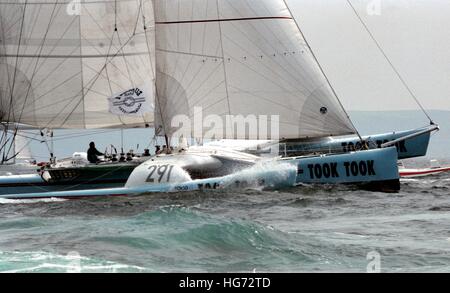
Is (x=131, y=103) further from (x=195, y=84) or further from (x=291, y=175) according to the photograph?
(x=291, y=175)

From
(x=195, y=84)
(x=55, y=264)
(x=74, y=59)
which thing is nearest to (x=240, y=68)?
(x=195, y=84)

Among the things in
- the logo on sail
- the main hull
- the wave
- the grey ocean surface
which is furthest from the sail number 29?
the wave

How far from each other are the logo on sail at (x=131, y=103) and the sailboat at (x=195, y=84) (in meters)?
0.04

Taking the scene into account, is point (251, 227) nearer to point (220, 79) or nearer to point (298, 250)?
point (298, 250)

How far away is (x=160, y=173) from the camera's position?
2770 cm

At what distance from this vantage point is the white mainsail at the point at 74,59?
34.6 metres

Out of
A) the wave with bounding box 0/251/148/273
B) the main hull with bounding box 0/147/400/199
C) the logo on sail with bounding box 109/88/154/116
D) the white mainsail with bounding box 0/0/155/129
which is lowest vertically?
the wave with bounding box 0/251/148/273

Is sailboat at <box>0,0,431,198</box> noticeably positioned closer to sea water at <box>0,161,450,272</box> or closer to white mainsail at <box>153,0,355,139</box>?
white mainsail at <box>153,0,355,139</box>

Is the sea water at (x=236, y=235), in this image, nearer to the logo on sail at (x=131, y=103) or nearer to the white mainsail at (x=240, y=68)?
the white mainsail at (x=240, y=68)

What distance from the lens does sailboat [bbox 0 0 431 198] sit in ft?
89.5

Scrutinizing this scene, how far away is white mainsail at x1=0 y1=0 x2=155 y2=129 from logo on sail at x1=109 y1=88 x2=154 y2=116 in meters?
0.06

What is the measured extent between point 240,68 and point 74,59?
27.5ft
